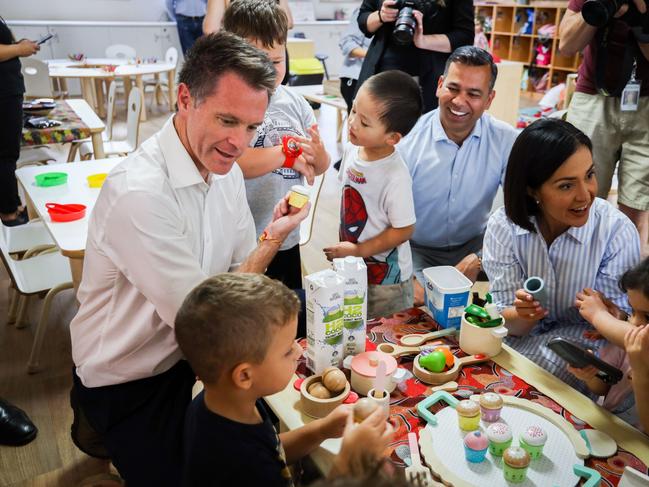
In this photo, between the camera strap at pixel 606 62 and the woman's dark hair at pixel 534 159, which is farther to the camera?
the camera strap at pixel 606 62

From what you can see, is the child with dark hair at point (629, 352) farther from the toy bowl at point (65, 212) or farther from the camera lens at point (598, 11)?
the toy bowl at point (65, 212)

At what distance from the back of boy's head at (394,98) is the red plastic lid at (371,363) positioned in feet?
2.55

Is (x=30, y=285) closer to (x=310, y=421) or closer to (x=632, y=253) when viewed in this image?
(x=310, y=421)

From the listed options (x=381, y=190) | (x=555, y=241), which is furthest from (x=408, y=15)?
(x=555, y=241)

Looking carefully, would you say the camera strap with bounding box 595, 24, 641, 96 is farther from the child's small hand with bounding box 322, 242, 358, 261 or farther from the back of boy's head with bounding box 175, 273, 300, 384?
the back of boy's head with bounding box 175, 273, 300, 384

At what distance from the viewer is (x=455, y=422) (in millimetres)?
1103

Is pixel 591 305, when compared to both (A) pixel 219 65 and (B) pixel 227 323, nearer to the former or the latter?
(B) pixel 227 323

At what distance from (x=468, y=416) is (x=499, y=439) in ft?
0.23

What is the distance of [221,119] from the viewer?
1.32 m

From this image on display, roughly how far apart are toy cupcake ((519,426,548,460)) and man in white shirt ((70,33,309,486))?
739mm

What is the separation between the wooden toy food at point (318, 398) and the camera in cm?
114

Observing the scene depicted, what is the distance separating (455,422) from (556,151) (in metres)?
0.83

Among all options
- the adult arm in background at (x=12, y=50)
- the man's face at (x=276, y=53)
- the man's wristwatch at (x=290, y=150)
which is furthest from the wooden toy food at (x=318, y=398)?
the adult arm in background at (x=12, y=50)

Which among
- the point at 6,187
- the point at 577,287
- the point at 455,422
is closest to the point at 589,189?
the point at 577,287
